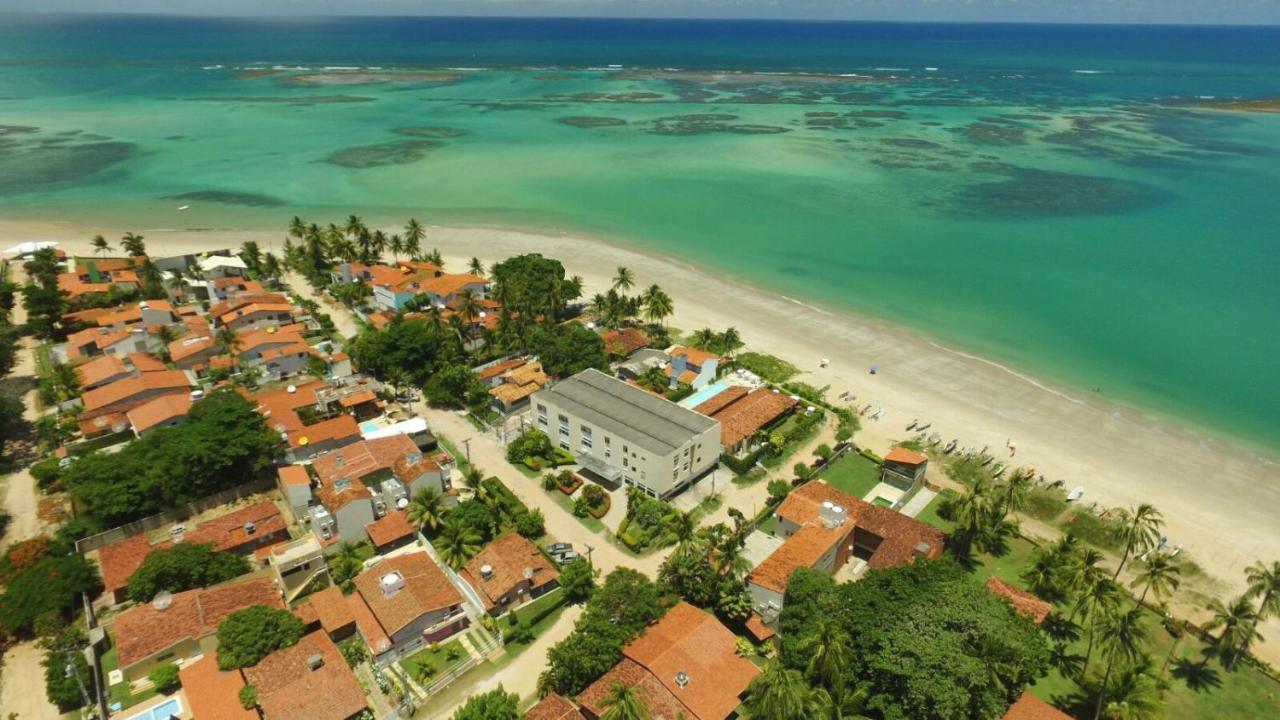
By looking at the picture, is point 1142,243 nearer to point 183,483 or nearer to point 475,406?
point 475,406

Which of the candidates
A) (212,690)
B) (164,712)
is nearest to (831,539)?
(212,690)

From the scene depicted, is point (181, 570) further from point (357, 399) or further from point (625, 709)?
point (625, 709)

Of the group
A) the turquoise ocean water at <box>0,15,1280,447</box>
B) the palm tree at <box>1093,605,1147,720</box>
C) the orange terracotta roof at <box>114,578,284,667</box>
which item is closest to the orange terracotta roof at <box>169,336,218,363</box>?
the orange terracotta roof at <box>114,578,284,667</box>

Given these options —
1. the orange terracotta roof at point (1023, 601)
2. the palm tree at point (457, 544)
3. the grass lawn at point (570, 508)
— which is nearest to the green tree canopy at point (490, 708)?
the palm tree at point (457, 544)

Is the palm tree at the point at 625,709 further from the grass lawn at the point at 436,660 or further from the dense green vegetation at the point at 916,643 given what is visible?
the grass lawn at the point at 436,660

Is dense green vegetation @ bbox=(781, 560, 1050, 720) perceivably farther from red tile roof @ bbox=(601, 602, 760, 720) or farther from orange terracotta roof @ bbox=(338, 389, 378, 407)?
orange terracotta roof @ bbox=(338, 389, 378, 407)

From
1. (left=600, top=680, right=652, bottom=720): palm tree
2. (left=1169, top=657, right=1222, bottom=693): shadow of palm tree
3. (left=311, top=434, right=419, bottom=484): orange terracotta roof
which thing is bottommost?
(left=1169, top=657, right=1222, bottom=693): shadow of palm tree

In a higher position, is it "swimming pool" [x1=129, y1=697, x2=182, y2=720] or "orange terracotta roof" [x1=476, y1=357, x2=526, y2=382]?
"swimming pool" [x1=129, y1=697, x2=182, y2=720]
